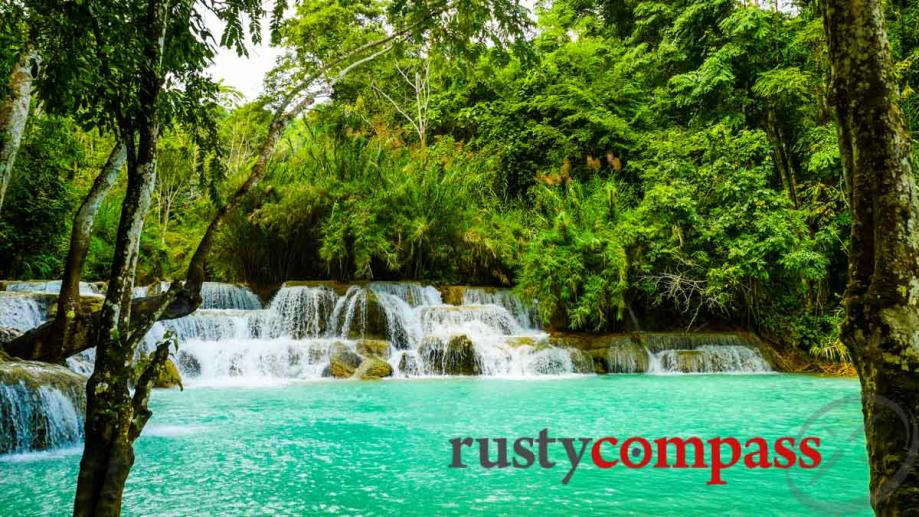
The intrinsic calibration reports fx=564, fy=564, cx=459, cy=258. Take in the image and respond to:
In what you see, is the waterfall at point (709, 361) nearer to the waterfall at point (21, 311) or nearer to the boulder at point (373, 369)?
the boulder at point (373, 369)

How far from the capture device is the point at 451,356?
9703mm

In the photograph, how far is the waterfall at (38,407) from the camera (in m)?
4.38

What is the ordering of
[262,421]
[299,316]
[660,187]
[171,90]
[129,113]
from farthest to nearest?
[660,187], [299,316], [262,421], [171,90], [129,113]

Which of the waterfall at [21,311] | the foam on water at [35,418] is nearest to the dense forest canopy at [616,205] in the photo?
the waterfall at [21,311]

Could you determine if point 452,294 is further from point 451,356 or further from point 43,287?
point 43,287

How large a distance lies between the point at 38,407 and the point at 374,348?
5.64 m

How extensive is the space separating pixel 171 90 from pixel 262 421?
3788 mm

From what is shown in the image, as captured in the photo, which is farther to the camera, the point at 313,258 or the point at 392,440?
the point at 313,258

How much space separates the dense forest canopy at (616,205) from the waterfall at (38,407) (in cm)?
569

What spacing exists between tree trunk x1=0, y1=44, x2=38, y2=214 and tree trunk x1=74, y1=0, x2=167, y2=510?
1.87m

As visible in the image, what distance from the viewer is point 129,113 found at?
2375 mm

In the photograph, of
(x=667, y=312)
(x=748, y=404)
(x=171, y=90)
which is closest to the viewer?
(x=171, y=90)

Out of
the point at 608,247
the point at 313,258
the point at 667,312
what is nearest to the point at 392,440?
the point at 608,247

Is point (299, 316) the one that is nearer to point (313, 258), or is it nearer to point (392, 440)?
point (313, 258)
